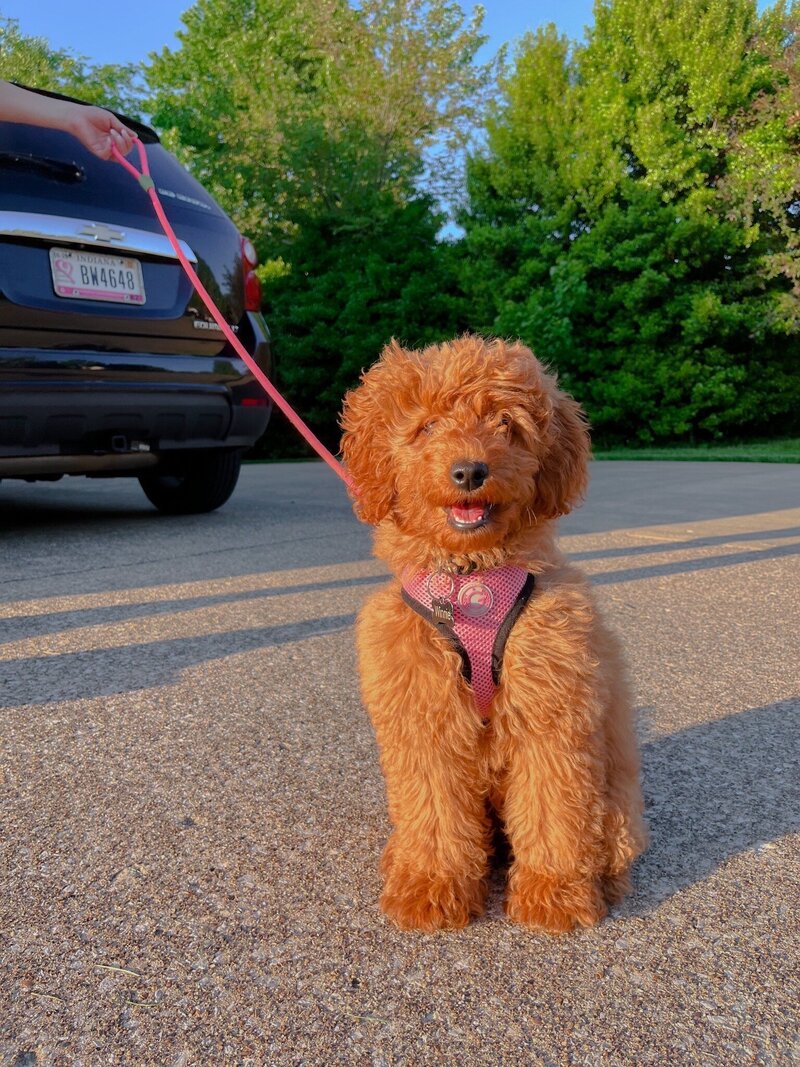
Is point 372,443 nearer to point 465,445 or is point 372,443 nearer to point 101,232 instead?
point 465,445

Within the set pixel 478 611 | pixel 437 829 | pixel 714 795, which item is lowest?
pixel 714 795

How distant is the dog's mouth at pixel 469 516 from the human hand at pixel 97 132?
103 inches

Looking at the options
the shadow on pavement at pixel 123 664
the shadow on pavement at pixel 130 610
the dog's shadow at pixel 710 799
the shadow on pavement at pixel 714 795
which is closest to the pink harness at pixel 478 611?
the dog's shadow at pixel 710 799

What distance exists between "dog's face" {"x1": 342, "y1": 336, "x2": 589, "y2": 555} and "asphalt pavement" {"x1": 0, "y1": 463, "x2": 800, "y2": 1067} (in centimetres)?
89

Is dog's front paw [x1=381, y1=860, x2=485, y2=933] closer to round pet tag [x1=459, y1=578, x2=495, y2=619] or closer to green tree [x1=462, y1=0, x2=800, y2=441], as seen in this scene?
round pet tag [x1=459, y1=578, x2=495, y2=619]

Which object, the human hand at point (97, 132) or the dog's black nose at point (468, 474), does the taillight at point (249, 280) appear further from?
the dog's black nose at point (468, 474)

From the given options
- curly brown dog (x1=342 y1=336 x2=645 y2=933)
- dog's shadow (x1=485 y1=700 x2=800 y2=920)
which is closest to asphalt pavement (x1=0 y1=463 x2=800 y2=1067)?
dog's shadow (x1=485 y1=700 x2=800 y2=920)

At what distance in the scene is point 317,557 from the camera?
5.89 m

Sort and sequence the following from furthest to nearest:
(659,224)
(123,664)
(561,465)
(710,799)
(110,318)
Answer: (659,224) → (110,318) → (123,664) → (710,799) → (561,465)

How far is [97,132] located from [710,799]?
3.55 metres

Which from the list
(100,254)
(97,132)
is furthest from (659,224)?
(97,132)

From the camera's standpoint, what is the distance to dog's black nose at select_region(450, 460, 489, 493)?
1989mm

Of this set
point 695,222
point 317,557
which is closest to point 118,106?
point 695,222

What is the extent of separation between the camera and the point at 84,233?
17.1 ft
